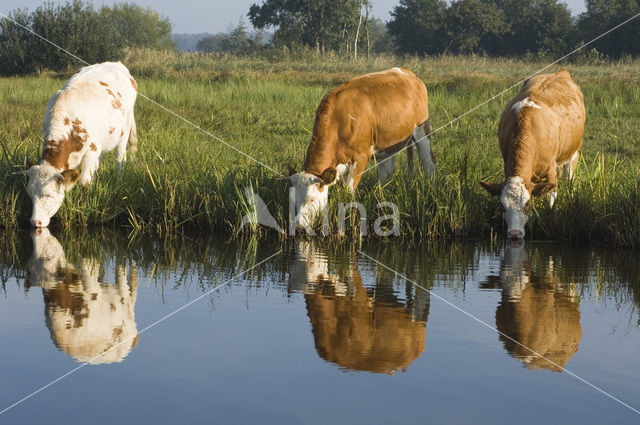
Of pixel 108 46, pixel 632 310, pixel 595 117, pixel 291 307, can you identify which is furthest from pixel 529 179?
pixel 108 46

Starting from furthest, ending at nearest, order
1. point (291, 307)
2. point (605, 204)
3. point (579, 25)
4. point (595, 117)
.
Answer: point (579, 25) → point (595, 117) → point (605, 204) → point (291, 307)

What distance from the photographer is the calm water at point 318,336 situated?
158 inches

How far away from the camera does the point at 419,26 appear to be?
2667 inches

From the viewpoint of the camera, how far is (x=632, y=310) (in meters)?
5.98

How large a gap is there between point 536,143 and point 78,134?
5090mm

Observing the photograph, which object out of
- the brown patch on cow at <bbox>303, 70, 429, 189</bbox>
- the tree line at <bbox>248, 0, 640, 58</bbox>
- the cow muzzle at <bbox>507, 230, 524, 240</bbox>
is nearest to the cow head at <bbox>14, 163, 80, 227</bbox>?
the brown patch on cow at <bbox>303, 70, 429, 189</bbox>

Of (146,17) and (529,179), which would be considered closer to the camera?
(529,179)

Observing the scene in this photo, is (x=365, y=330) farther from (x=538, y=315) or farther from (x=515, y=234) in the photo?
(x=515, y=234)

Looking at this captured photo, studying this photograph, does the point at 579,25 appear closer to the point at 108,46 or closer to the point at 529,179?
the point at 108,46

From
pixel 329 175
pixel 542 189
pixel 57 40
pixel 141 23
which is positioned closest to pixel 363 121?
pixel 329 175

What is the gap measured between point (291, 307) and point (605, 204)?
4.28 metres

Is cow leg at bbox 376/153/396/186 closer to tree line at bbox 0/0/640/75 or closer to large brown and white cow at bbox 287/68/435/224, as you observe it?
large brown and white cow at bbox 287/68/435/224

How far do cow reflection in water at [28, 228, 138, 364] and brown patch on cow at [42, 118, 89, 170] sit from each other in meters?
1.84

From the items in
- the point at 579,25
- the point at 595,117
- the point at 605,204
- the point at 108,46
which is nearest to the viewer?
the point at 605,204
